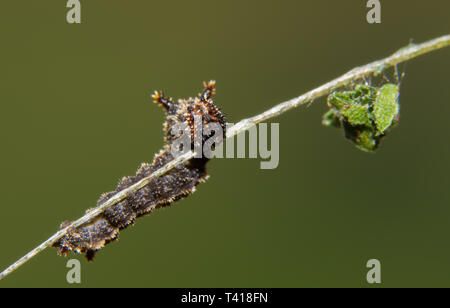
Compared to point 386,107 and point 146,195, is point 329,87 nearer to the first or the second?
point 386,107

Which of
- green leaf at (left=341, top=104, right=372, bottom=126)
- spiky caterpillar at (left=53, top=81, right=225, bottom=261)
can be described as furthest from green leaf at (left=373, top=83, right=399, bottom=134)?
spiky caterpillar at (left=53, top=81, right=225, bottom=261)

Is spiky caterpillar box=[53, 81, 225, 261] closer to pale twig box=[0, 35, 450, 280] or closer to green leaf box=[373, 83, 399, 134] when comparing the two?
pale twig box=[0, 35, 450, 280]

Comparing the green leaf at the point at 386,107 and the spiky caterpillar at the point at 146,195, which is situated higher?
the green leaf at the point at 386,107

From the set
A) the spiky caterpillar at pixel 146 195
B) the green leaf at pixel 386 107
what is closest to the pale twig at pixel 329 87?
the green leaf at pixel 386 107

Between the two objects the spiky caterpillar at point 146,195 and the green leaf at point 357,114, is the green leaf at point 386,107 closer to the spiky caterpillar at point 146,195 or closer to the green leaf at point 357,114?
the green leaf at point 357,114

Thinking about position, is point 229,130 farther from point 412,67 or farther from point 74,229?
point 412,67

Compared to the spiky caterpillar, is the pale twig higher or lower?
higher

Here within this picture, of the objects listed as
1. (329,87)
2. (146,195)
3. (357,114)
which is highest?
(329,87)

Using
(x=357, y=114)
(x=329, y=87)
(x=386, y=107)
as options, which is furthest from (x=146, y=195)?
(x=386, y=107)
